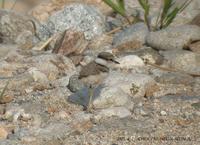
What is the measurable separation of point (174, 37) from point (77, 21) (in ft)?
4.55

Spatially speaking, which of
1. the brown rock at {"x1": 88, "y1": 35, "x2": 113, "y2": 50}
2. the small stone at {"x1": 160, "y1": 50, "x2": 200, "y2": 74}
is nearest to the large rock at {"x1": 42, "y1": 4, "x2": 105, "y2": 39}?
the brown rock at {"x1": 88, "y1": 35, "x2": 113, "y2": 50}

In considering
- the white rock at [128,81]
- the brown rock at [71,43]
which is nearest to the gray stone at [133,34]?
the brown rock at [71,43]

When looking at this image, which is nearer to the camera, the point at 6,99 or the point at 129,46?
the point at 6,99

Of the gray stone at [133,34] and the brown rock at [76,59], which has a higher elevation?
the gray stone at [133,34]

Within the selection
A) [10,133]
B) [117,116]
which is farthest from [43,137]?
[117,116]

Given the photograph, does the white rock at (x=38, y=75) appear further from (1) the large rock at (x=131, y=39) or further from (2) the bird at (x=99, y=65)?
(1) the large rock at (x=131, y=39)

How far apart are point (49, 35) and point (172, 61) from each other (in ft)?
5.95

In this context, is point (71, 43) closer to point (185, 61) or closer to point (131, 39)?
point (131, 39)

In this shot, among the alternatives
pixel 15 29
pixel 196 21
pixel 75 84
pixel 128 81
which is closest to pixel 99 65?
pixel 75 84

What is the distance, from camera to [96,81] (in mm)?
5121

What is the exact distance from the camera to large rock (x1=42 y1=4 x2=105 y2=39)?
6.80m

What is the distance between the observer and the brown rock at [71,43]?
6.09 m

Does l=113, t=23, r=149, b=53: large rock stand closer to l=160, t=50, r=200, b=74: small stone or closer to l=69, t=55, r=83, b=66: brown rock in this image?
l=69, t=55, r=83, b=66: brown rock

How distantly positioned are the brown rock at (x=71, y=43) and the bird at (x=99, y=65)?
643mm
